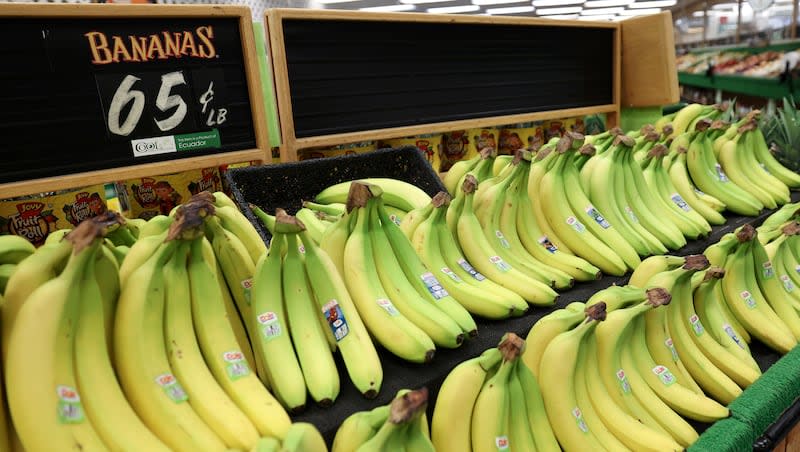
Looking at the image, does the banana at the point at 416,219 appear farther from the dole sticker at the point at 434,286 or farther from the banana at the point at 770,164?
the banana at the point at 770,164

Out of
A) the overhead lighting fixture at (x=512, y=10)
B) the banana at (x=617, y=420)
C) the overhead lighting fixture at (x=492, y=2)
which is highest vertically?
the overhead lighting fixture at (x=492, y=2)

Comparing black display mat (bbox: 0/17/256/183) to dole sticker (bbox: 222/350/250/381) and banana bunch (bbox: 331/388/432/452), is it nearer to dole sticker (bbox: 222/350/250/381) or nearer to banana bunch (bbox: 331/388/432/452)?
dole sticker (bbox: 222/350/250/381)

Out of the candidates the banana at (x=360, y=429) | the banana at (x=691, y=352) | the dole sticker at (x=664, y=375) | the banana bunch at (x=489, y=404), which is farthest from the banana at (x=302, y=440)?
the banana at (x=691, y=352)

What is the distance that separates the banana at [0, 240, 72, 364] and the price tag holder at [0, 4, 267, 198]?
0.71 m

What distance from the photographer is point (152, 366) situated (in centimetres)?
72

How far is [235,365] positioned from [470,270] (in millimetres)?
624

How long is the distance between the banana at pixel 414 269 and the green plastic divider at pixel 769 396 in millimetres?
578

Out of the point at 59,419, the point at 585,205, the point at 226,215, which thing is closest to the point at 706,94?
the point at 585,205

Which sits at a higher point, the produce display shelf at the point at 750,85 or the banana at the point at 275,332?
the banana at the point at 275,332

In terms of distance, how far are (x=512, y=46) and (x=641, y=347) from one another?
1.51 metres

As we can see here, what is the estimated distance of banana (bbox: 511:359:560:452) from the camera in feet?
2.97

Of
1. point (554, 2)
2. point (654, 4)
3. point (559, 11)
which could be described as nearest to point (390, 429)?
point (554, 2)

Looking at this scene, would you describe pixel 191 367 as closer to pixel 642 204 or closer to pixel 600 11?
pixel 642 204

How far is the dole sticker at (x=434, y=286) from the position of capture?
107cm
